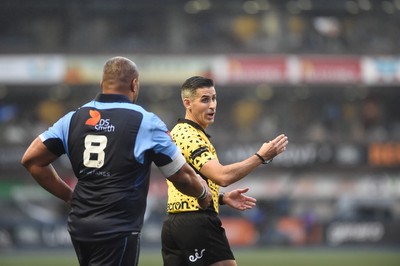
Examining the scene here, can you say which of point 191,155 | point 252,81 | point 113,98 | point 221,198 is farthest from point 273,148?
point 252,81

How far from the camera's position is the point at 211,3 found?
123 feet

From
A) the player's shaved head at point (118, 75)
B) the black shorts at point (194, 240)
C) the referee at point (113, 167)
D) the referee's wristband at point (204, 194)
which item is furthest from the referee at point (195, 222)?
the player's shaved head at point (118, 75)

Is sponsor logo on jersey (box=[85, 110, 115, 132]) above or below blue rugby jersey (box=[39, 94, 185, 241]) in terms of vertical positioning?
above

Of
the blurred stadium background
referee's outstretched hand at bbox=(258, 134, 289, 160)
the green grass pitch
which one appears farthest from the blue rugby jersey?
the blurred stadium background

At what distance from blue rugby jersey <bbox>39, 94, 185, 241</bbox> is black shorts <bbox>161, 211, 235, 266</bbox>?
4.36ft

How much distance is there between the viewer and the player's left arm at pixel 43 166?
6.13m

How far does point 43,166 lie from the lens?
20.4 feet

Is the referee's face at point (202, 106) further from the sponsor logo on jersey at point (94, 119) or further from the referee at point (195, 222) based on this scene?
the sponsor logo on jersey at point (94, 119)

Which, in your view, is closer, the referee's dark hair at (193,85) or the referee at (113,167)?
the referee at (113,167)

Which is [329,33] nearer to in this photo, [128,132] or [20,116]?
[20,116]

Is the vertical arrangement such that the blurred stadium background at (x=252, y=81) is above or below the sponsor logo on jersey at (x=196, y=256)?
above

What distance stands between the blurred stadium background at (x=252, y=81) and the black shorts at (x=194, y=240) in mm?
26187

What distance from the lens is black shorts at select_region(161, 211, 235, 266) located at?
23.9 ft

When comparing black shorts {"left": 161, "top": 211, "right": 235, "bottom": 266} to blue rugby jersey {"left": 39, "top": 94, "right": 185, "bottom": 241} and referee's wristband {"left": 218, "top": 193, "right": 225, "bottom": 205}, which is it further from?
blue rugby jersey {"left": 39, "top": 94, "right": 185, "bottom": 241}
